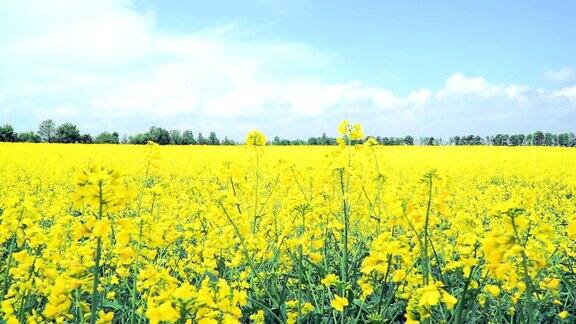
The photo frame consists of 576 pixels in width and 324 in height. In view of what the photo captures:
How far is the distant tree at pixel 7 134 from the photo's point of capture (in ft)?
169

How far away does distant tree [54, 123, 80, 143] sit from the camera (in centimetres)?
5338

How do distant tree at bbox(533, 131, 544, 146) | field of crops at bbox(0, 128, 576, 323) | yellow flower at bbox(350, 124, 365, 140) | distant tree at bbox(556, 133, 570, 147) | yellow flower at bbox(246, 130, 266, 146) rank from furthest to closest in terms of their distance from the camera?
distant tree at bbox(556, 133, 570, 147) → distant tree at bbox(533, 131, 544, 146) → yellow flower at bbox(246, 130, 266, 146) → yellow flower at bbox(350, 124, 365, 140) → field of crops at bbox(0, 128, 576, 323)

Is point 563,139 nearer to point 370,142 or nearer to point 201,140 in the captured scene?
point 201,140

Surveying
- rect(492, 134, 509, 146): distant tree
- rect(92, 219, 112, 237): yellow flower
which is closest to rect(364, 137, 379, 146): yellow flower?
rect(92, 219, 112, 237): yellow flower

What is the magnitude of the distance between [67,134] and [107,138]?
5251 millimetres

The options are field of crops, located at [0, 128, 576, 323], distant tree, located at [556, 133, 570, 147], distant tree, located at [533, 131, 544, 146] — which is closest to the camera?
field of crops, located at [0, 128, 576, 323]

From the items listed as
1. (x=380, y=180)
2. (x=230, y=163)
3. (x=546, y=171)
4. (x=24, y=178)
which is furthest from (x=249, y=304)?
(x=546, y=171)

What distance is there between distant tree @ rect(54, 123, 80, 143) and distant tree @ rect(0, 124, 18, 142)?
4.20 meters

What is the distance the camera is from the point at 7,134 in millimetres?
51750

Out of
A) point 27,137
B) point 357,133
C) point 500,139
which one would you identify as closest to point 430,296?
point 357,133

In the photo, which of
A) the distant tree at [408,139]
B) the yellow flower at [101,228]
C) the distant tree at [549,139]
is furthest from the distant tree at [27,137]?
the distant tree at [549,139]

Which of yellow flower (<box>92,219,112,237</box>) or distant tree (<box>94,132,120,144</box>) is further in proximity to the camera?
distant tree (<box>94,132,120,144</box>)

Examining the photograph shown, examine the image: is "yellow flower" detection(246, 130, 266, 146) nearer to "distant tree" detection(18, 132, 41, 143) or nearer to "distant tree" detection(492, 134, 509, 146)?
"distant tree" detection(18, 132, 41, 143)

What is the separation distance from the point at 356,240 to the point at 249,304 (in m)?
2.33
